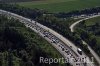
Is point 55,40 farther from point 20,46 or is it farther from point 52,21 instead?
point 52,21

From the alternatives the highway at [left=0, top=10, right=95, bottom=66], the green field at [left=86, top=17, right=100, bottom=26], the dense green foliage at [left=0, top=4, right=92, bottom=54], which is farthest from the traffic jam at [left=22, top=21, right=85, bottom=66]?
the green field at [left=86, top=17, right=100, bottom=26]

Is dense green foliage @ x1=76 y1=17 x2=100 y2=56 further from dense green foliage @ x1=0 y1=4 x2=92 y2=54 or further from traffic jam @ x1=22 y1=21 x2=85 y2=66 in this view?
traffic jam @ x1=22 y1=21 x2=85 y2=66

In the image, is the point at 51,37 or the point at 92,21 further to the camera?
the point at 92,21

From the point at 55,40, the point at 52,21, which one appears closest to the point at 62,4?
the point at 52,21

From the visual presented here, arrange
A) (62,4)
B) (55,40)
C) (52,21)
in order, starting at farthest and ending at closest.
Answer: (62,4) < (52,21) < (55,40)

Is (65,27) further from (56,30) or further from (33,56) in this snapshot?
(33,56)

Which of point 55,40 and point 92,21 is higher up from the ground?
point 55,40
